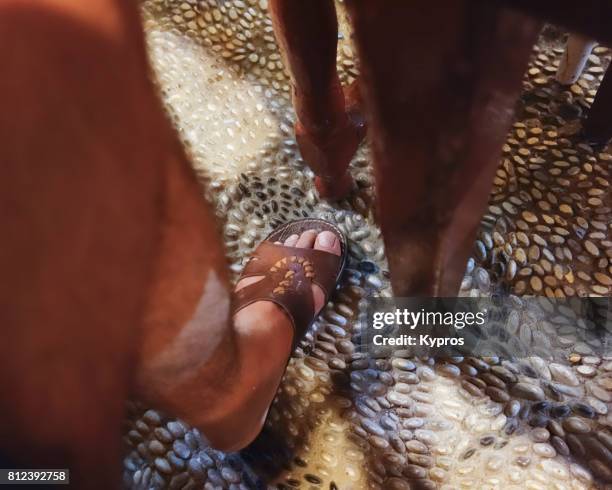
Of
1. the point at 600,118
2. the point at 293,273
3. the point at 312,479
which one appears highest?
the point at 600,118

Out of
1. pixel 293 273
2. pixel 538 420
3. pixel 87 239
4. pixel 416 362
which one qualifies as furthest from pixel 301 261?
pixel 87 239

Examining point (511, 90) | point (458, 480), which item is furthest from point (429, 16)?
point (458, 480)

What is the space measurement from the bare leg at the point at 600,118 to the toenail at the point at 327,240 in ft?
1.25

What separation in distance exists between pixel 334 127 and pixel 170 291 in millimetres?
429

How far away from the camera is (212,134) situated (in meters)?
0.98

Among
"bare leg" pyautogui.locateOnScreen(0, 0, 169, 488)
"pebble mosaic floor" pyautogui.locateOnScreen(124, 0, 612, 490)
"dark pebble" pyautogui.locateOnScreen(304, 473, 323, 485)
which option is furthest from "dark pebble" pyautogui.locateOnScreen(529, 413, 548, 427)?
"bare leg" pyautogui.locateOnScreen(0, 0, 169, 488)

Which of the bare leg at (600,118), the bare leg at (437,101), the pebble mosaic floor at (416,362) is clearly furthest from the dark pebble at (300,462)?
the bare leg at (600,118)

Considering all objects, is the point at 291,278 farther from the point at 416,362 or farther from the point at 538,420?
the point at 538,420

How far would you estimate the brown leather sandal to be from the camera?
31.5 inches

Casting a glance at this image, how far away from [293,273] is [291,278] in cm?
1

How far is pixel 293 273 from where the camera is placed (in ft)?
2.80

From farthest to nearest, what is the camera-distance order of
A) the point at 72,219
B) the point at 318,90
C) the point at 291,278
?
the point at 291,278 → the point at 318,90 → the point at 72,219

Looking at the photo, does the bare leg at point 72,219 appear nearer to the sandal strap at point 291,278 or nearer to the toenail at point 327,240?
the sandal strap at point 291,278

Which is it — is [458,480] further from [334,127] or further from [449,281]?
[334,127]
